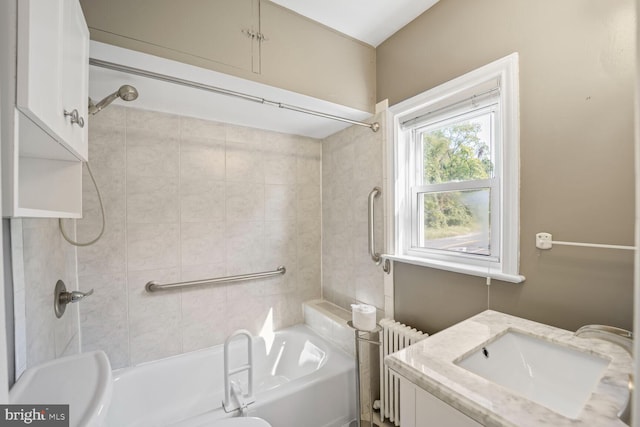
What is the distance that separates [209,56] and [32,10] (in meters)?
0.82

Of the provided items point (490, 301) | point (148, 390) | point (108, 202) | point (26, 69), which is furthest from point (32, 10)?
point (148, 390)

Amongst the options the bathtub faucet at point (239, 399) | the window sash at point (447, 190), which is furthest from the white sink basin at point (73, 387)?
the window sash at point (447, 190)

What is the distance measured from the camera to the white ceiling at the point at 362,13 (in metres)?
1.48

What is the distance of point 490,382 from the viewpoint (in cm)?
65

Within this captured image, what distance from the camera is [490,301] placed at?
1269 millimetres

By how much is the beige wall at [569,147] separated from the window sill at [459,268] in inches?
2.3

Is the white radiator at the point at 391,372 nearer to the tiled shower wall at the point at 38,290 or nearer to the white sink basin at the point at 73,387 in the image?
the white sink basin at the point at 73,387

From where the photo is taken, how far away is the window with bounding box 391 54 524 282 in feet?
3.90

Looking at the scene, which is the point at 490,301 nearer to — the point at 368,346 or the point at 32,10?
the point at 368,346

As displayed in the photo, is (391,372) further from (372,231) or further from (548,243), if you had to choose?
(548,243)

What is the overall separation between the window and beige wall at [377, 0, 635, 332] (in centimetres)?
6

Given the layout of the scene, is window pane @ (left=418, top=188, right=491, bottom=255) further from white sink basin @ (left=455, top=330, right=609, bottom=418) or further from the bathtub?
the bathtub

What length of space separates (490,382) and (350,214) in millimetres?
1585

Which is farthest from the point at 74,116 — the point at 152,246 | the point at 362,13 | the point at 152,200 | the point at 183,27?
the point at 362,13
